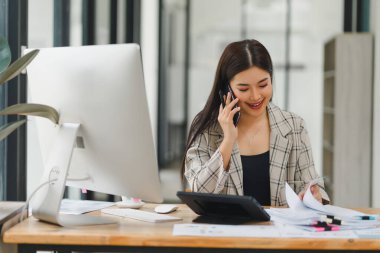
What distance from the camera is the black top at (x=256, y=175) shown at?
2535 mm

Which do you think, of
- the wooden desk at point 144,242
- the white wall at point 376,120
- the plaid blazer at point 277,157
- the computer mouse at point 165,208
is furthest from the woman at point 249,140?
the white wall at point 376,120

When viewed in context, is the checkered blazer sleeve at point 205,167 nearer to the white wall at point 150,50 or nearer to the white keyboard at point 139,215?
the white keyboard at point 139,215

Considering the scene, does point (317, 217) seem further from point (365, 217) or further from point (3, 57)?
point (3, 57)

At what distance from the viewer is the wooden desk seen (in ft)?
5.64

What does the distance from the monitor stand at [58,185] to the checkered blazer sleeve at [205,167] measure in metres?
0.43

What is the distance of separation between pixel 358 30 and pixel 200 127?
407 cm

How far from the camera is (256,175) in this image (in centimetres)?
254

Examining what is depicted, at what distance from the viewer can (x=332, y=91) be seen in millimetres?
6023

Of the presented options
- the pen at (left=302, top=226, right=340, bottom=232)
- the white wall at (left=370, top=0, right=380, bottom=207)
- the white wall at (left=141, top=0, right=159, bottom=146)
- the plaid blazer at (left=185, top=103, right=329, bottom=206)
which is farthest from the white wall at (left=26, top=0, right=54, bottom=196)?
the white wall at (left=141, top=0, right=159, bottom=146)

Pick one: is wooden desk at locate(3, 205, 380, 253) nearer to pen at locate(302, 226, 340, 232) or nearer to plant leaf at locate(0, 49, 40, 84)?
pen at locate(302, 226, 340, 232)

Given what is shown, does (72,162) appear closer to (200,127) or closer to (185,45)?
(200,127)

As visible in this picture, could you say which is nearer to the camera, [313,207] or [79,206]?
[313,207]

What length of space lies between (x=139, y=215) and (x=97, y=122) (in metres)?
0.36

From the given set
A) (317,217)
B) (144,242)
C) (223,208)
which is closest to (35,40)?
(223,208)
